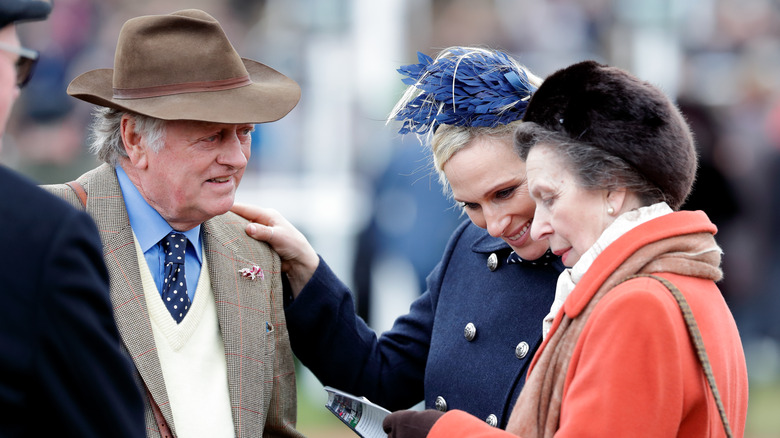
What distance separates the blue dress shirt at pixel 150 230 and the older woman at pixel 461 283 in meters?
0.33

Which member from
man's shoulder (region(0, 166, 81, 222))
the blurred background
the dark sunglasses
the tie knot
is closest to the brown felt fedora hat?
the tie knot

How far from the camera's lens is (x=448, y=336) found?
10.5 ft

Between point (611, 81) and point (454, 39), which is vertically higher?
point (611, 81)

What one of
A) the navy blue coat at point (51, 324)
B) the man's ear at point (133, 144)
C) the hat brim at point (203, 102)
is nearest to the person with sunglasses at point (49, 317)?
the navy blue coat at point (51, 324)

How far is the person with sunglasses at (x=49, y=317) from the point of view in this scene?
5.39 feet

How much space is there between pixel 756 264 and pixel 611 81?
6.86 metres

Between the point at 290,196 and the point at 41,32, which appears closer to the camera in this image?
the point at 290,196

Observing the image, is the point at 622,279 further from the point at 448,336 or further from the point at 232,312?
the point at 232,312

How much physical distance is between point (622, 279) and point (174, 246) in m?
1.48

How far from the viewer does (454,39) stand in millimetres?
9203

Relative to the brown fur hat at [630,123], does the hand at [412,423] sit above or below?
below

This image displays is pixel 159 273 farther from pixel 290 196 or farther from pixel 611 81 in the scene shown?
pixel 290 196

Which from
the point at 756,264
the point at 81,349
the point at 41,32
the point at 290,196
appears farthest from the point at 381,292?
the point at 81,349

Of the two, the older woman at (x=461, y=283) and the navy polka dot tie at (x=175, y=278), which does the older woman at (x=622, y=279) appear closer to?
the older woman at (x=461, y=283)
